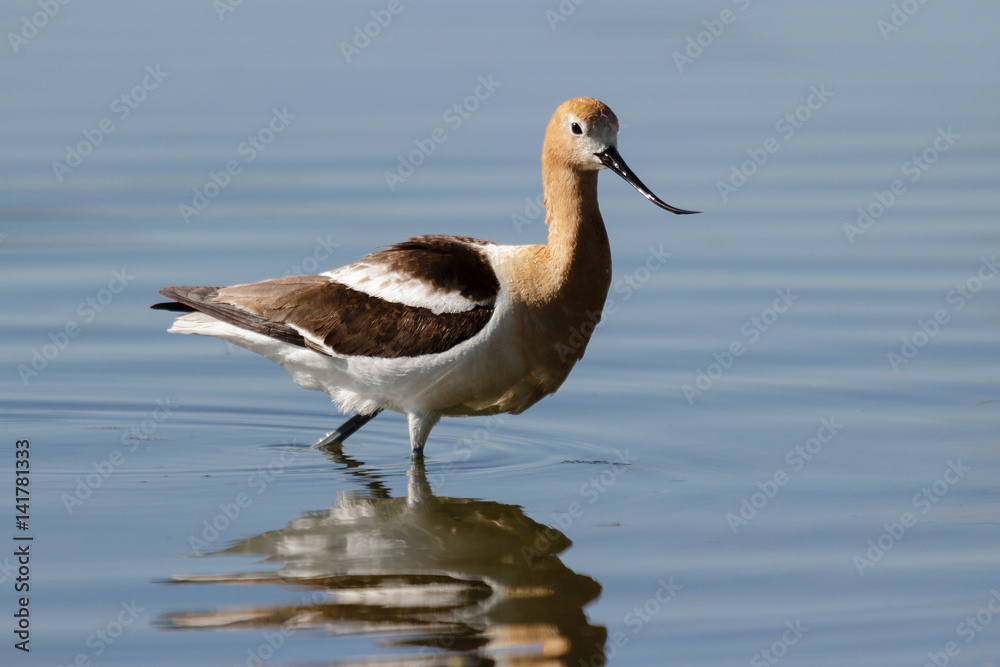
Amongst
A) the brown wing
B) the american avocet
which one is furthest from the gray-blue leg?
the brown wing

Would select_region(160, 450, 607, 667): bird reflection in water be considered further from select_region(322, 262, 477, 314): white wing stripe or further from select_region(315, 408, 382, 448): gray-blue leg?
select_region(322, 262, 477, 314): white wing stripe

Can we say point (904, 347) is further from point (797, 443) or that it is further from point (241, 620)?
point (241, 620)

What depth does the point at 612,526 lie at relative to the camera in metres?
7.88

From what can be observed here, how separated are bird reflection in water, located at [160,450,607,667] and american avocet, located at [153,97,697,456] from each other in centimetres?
63

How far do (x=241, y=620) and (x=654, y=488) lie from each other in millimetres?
2716

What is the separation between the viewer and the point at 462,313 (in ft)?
27.5

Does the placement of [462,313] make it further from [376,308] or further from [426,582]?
[426,582]

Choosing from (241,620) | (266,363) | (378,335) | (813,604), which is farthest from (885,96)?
(241,620)

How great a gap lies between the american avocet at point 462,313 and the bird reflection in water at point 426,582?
0.63 metres

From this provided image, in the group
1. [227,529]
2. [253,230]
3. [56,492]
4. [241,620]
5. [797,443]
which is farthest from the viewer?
[253,230]

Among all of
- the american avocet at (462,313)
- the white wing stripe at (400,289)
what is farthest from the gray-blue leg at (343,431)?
the white wing stripe at (400,289)

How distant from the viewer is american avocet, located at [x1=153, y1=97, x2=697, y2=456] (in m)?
8.42

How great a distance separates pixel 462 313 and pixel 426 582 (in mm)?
1789

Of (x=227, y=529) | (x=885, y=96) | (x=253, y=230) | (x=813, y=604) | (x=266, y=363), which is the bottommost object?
(x=813, y=604)
